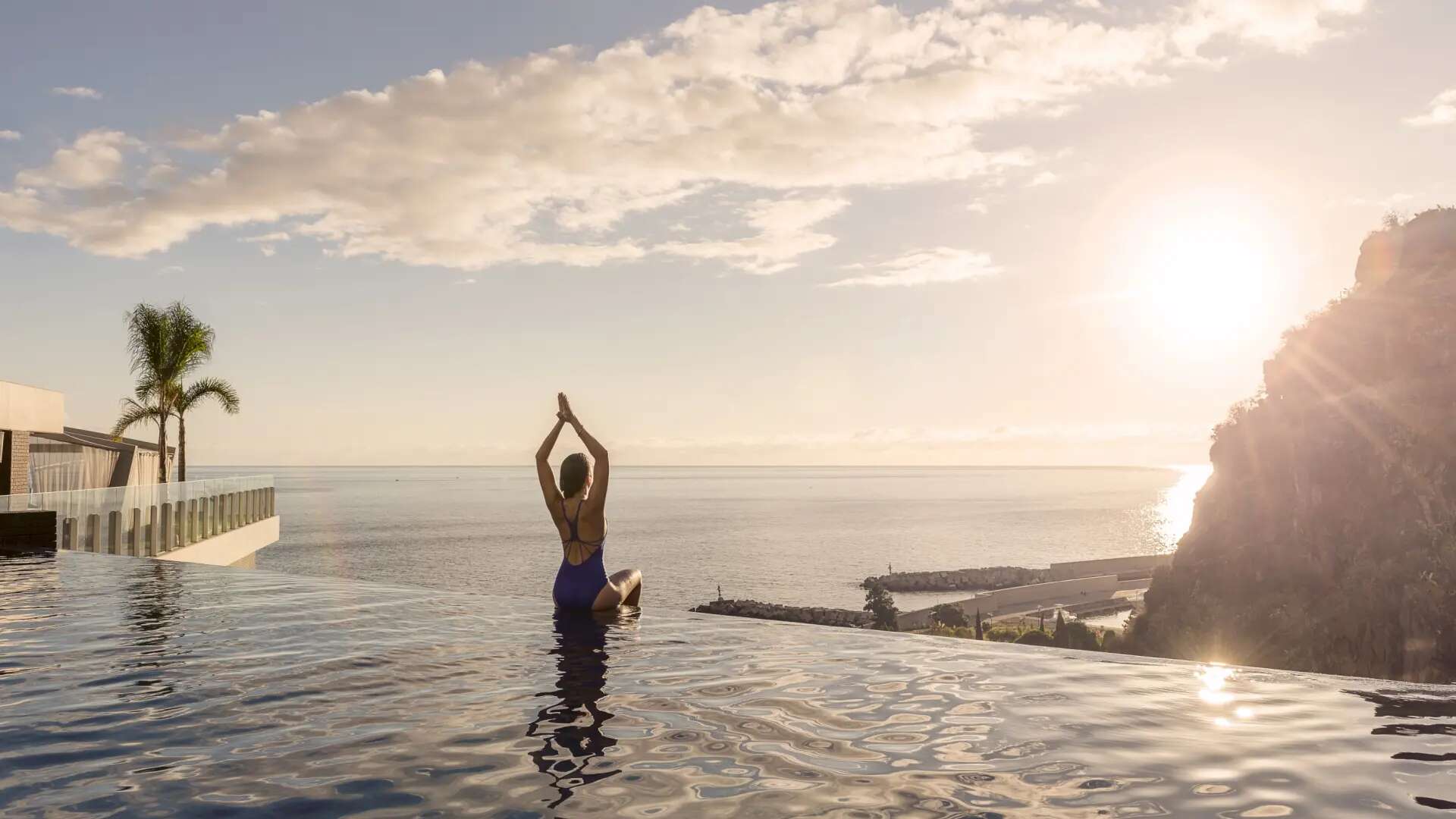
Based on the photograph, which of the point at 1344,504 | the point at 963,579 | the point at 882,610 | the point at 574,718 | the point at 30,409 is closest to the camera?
the point at 574,718

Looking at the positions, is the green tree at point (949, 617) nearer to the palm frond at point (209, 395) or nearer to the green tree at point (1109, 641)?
the green tree at point (1109, 641)

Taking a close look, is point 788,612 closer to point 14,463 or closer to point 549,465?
point 14,463

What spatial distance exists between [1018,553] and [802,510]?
3250 inches

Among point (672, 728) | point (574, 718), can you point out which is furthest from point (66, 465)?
point (672, 728)

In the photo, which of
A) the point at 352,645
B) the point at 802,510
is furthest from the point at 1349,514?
the point at 802,510

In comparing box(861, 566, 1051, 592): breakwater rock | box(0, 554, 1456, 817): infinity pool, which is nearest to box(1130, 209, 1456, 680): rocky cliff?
box(861, 566, 1051, 592): breakwater rock

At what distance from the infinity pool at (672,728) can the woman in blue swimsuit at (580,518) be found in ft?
1.95

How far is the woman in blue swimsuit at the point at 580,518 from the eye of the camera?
9438 millimetres

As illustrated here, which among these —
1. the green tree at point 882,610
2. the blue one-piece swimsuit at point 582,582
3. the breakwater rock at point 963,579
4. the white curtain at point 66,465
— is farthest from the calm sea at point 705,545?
the blue one-piece swimsuit at point 582,582

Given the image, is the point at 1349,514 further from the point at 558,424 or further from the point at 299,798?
the point at 299,798

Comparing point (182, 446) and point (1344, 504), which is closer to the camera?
point (182, 446)

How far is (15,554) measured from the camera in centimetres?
1928

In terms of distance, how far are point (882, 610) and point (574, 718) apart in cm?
5841

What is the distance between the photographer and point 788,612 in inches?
2450
